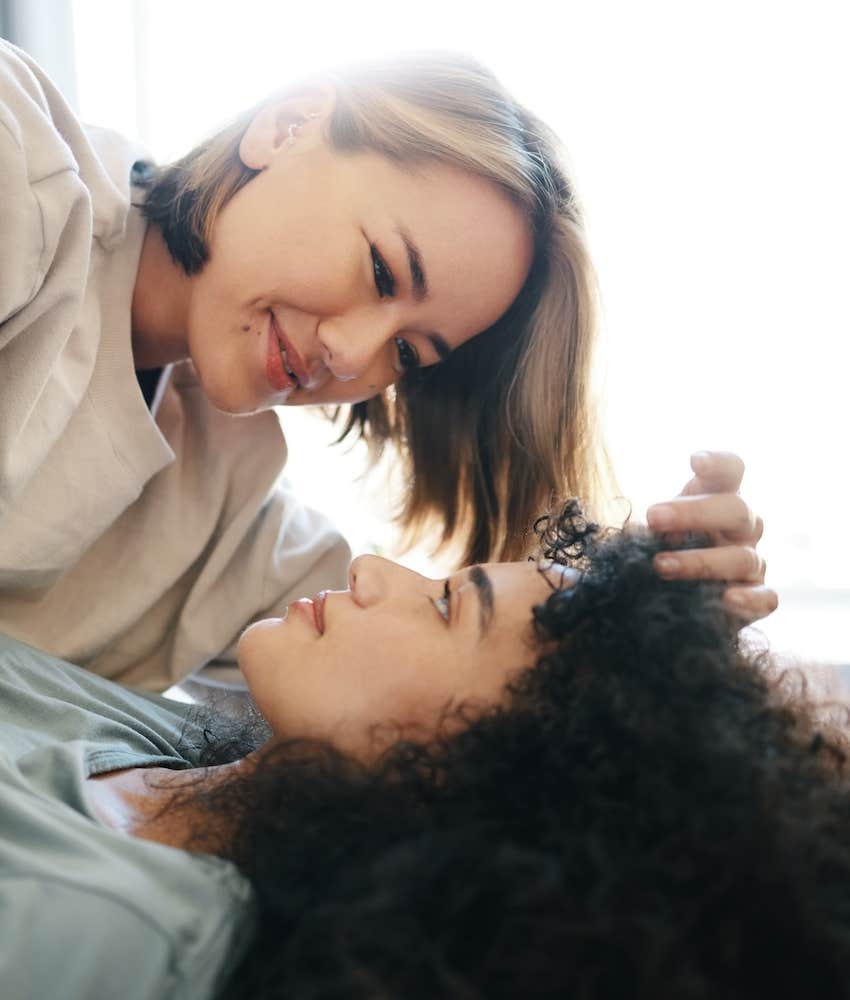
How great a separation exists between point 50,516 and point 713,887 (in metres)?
0.85

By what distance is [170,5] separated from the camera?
176 centimetres

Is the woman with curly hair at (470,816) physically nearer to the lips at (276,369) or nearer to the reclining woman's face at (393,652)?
the reclining woman's face at (393,652)

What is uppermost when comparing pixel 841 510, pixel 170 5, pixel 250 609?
pixel 170 5

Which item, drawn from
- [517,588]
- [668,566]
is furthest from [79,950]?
[668,566]

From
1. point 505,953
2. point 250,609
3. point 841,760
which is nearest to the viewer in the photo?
point 505,953

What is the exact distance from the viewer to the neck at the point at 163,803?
806 mm

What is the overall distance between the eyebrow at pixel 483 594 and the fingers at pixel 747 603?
0.22 meters

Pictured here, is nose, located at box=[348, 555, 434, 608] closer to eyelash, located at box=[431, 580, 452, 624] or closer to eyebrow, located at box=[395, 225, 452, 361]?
eyelash, located at box=[431, 580, 452, 624]

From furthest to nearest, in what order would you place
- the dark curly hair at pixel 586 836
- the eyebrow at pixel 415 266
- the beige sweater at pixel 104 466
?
1. the eyebrow at pixel 415 266
2. the beige sweater at pixel 104 466
3. the dark curly hair at pixel 586 836

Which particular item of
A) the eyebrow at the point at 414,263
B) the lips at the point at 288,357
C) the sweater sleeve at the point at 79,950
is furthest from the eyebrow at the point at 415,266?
the sweater sleeve at the point at 79,950

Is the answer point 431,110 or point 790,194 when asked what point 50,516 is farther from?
point 790,194

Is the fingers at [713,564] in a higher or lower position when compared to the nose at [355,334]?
lower

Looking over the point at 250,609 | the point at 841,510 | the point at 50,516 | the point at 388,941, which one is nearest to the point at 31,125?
the point at 50,516

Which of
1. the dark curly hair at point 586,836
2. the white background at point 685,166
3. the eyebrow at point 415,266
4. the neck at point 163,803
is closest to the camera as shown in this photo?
the dark curly hair at point 586,836
